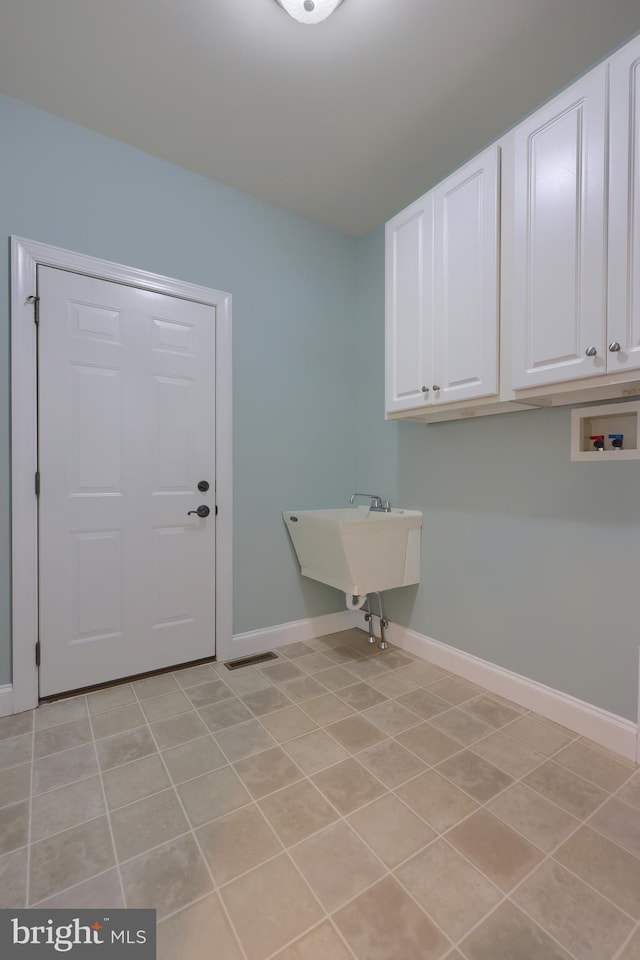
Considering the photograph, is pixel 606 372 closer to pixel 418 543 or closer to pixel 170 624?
pixel 418 543

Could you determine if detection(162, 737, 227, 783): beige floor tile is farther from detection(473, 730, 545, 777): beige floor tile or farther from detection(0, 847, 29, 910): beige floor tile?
detection(473, 730, 545, 777): beige floor tile

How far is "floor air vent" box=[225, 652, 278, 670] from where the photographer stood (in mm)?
2486

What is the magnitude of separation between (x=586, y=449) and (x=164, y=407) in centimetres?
204

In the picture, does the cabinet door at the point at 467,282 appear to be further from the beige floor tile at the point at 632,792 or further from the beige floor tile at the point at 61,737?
the beige floor tile at the point at 61,737

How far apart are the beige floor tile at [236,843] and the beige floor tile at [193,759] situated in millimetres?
260

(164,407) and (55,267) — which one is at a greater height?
(55,267)

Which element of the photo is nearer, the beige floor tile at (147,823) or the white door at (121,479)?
the beige floor tile at (147,823)

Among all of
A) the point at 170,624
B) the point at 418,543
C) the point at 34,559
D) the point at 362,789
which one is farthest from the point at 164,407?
the point at 362,789

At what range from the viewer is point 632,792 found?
1502 millimetres

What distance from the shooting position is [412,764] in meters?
1.64

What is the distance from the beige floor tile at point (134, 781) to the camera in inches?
58.2

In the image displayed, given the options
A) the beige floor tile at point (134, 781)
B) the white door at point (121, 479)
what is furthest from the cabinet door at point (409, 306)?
the beige floor tile at point (134, 781)

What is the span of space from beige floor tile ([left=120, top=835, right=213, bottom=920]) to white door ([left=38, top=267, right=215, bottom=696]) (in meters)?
1.17

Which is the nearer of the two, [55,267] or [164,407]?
[55,267]
